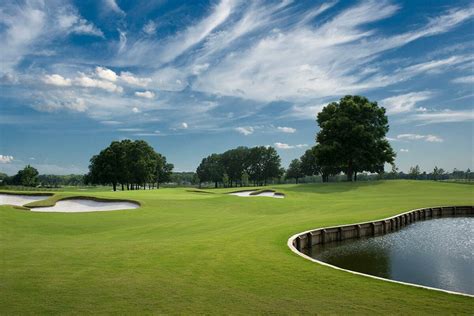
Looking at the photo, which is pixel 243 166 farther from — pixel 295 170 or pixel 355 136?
pixel 355 136

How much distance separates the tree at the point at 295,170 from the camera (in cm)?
12890

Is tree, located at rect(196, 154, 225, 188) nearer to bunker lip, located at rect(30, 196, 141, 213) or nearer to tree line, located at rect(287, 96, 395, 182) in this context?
tree line, located at rect(287, 96, 395, 182)

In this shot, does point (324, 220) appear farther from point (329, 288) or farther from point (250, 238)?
point (329, 288)

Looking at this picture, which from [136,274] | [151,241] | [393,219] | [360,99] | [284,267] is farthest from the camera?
[360,99]

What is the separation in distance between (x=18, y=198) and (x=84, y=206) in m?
6.13

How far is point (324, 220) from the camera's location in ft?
77.1

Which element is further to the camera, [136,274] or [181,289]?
[136,274]

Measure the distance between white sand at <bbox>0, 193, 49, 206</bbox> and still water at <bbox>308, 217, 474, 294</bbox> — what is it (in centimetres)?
2339

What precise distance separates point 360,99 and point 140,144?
160ft

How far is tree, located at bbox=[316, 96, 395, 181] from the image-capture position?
62969 mm

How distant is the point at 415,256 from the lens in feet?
55.4

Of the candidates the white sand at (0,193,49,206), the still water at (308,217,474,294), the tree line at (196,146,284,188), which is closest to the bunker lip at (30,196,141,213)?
the white sand at (0,193,49,206)

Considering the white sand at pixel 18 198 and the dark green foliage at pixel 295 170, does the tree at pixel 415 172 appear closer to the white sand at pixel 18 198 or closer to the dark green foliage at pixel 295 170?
the dark green foliage at pixel 295 170

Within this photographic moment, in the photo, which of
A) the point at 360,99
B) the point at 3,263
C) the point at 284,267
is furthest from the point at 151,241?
the point at 360,99
